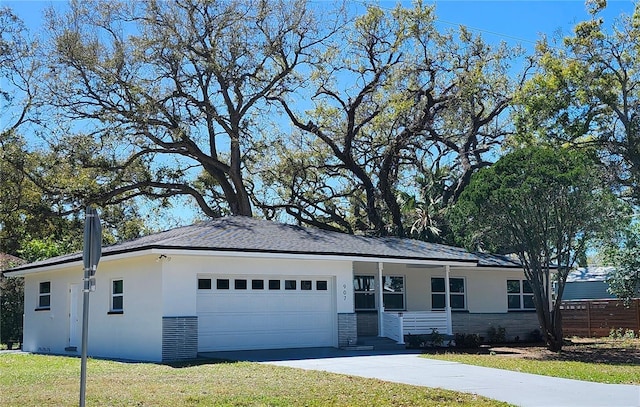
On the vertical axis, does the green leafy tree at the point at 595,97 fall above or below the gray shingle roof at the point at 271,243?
above

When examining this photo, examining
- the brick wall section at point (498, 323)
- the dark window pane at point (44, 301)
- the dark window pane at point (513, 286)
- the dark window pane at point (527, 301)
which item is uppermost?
→ the dark window pane at point (513, 286)

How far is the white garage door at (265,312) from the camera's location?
71.3 ft

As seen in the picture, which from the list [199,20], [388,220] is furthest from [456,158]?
[199,20]

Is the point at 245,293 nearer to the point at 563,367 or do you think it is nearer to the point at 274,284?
the point at 274,284

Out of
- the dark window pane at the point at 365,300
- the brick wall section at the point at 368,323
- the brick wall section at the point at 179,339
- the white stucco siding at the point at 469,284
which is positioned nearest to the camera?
the brick wall section at the point at 179,339

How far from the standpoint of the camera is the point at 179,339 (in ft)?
66.1

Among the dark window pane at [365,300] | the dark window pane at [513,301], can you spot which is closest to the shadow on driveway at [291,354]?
the dark window pane at [365,300]

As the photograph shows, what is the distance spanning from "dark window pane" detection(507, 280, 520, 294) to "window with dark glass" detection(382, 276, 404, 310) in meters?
4.91

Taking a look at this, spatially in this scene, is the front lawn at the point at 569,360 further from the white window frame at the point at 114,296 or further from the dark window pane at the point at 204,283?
the white window frame at the point at 114,296

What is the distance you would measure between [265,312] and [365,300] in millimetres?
6233

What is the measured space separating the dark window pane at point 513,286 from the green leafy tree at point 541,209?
7.48 meters

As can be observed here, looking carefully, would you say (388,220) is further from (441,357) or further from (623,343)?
(441,357)

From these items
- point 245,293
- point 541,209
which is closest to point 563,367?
point 541,209

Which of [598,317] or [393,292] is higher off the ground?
[393,292]
